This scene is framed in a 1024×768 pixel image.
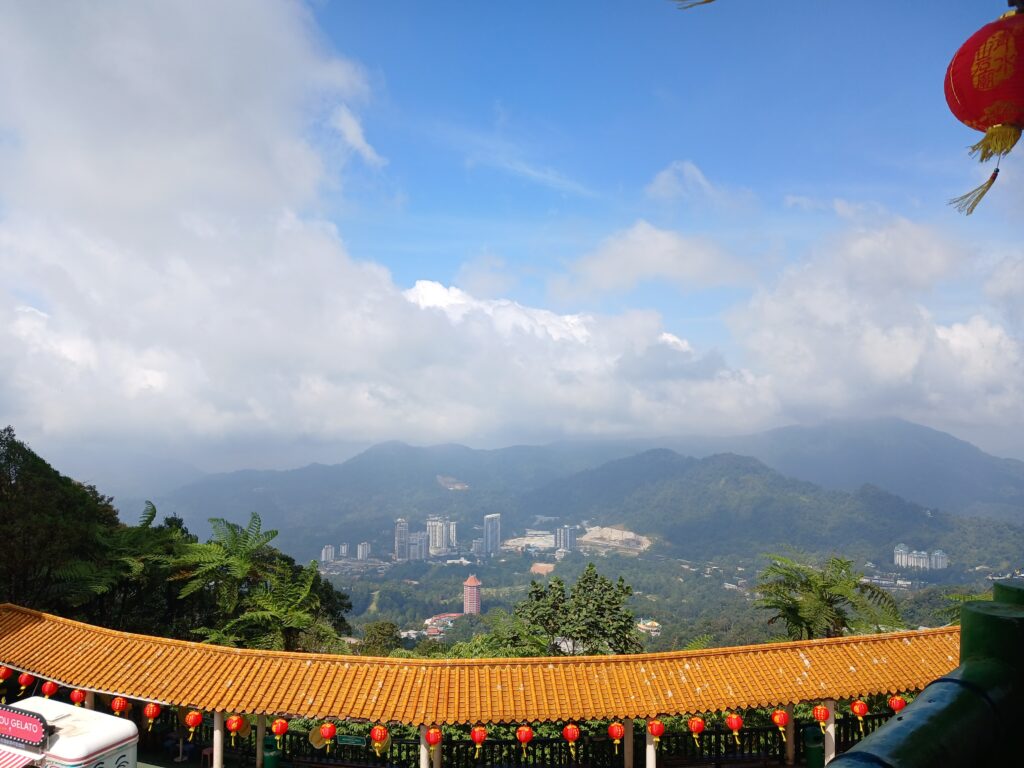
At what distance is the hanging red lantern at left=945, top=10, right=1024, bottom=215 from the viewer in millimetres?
3842

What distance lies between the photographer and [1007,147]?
3.97m

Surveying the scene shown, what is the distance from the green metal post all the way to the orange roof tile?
9.45 m

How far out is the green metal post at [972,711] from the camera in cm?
64

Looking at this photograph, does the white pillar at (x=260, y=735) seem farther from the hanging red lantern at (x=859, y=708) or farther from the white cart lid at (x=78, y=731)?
the hanging red lantern at (x=859, y=708)

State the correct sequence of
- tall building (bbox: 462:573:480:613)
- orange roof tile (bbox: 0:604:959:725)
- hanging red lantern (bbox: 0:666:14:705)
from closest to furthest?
orange roof tile (bbox: 0:604:959:725), hanging red lantern (bbox: 0:666:14:705), tall building (bbox: 462:573:480:613)

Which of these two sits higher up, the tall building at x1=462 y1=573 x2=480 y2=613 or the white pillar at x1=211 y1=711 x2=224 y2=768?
the white pillar at x1=211 y1=711 x2=224 y2=768

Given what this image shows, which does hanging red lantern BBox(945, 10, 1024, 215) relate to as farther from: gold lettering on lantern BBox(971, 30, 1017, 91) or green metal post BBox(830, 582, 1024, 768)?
green metal post BBox(830, 582, 1024, 768)

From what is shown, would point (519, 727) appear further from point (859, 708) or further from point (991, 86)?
point (991, 86)

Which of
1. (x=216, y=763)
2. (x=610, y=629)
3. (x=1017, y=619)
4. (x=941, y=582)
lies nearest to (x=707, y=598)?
(x=941, y=582)

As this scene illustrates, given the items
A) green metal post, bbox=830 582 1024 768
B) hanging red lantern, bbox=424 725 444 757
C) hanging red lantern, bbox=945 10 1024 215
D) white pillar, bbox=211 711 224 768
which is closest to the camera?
green metal post, bbox=830 582 1024 768

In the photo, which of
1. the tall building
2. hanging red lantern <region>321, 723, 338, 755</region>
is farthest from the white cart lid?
the tall building

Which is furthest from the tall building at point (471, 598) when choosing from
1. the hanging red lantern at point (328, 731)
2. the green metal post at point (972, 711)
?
the green metal post at point (972, 711)

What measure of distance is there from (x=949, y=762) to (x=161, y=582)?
18492 millimetres

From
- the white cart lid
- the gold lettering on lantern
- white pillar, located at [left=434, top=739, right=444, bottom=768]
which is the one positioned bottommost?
white pillar, located at [left=434, top=739, right=444, bottom=768]
